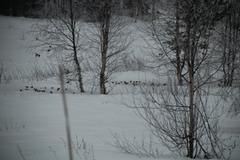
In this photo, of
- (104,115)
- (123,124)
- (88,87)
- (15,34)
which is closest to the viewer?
(123,124)

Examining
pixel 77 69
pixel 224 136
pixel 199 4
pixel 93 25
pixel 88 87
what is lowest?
pixel 224 136

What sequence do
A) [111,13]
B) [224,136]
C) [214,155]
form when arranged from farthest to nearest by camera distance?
[111,13]
[224,136]
[214,155]

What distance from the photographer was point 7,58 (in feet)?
61.5

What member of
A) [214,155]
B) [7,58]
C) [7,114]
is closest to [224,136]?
[214,155]

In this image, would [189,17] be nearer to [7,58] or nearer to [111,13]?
[111,13]

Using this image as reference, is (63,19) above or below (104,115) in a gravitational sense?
above

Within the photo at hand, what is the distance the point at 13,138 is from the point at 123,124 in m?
3.35

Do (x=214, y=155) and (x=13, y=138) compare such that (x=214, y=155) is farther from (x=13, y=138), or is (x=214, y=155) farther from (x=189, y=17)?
(x=13, y=138)

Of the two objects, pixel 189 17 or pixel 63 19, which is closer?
pixel 189 17

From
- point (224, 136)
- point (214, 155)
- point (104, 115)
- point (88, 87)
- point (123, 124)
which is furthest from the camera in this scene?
point (88, 87)

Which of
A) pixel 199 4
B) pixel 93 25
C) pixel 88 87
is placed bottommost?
pixel 88 87

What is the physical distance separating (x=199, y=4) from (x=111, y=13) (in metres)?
6.44

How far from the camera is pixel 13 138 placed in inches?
184

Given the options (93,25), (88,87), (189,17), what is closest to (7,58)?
(88,87)
